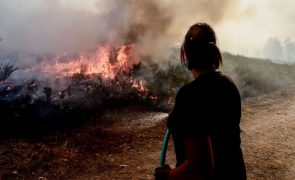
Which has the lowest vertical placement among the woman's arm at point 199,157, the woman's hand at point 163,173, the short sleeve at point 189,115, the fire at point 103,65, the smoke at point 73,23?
the woman's hand at point 163,173

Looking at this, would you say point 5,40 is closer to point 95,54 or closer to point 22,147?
point 95,54

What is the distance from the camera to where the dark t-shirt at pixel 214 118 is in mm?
1935

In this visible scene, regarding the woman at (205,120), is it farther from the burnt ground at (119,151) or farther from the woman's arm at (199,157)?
the burnt ground at (119,151)

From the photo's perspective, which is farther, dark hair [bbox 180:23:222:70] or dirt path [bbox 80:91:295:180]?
dirt path [bbox 80:91:295:180]

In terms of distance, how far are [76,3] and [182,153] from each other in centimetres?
1400

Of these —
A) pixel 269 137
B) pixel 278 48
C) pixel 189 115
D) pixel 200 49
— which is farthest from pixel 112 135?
pixel 278 48

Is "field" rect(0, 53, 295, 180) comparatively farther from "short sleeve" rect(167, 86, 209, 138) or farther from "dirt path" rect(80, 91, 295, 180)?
"short sleeve" rect(167, 86, 209, 138)

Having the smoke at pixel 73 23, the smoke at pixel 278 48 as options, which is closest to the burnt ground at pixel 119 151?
the smoke at pixel 73 23

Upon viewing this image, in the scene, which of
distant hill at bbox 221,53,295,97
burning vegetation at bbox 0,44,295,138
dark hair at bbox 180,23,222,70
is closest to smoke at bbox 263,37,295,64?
distant hill at bbox 221,53,295,97

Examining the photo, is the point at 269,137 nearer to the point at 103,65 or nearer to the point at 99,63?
the point at 103,65

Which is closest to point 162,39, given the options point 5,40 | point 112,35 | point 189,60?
point 112,35

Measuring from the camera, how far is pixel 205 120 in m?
1.94

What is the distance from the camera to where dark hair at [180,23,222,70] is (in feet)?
7.11

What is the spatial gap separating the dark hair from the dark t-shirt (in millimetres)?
106
